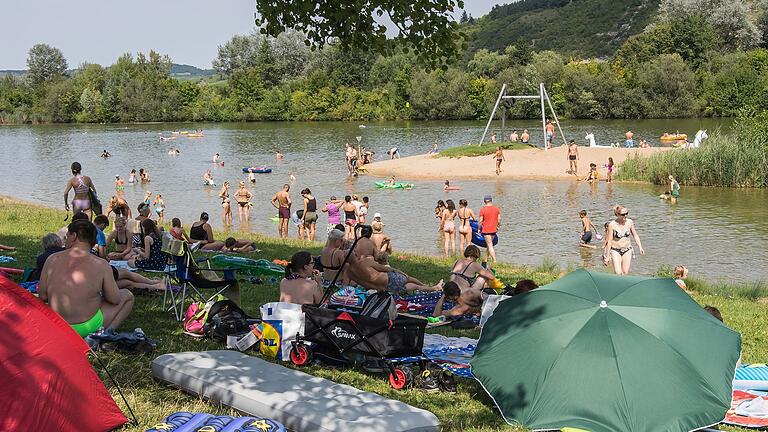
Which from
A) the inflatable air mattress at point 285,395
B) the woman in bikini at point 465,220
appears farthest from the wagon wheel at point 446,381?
the woman in bikini at point 465,220

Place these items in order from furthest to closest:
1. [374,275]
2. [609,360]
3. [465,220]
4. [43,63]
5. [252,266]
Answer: [43,63] → [465,220] → [252,266] → [374,275] → [609,360]

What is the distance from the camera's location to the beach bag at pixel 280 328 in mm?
7188

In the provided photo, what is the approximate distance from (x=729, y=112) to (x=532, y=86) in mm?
17899

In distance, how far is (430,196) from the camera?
29.6m

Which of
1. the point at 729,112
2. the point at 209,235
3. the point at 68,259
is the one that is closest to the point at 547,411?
the point at 68,259

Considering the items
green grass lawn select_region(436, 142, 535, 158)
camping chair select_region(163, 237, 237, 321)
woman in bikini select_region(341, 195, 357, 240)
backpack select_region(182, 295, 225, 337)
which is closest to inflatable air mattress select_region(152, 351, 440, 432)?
backpack select_region(182, 295, 225, 337)

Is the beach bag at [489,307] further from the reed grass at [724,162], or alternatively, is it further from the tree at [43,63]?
the tree at [43,63]

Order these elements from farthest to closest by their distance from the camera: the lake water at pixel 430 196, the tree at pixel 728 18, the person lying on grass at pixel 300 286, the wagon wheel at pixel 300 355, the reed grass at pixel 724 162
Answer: the tree at pixel 728 18 < the reed grass at pixel 724 162 < the lake water at pixel 430 196 < the person lying on grass at pixel 300 286 < the wagon wheel at pixel 300 355

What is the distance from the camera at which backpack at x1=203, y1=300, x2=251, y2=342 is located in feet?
25.1

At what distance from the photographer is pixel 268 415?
5.52 metres

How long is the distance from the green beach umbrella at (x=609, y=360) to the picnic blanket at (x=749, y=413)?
284 mm

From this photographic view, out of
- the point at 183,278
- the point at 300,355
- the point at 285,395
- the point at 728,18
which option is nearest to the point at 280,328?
the point at 300,355

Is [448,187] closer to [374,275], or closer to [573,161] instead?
[573,161]

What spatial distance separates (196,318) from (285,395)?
248 centimetres
